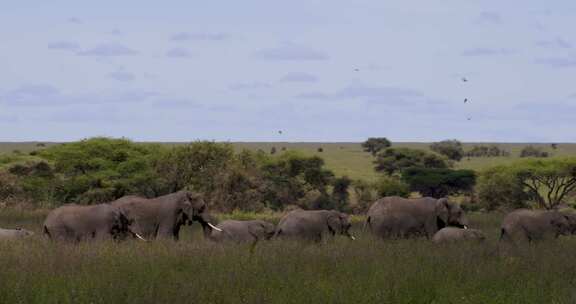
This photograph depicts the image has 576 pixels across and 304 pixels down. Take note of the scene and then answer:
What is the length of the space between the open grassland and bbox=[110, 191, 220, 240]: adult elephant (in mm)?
2757

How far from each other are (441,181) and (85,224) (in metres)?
55.2

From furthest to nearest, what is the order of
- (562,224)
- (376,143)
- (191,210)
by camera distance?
(376,143)
(562,224)
(191,210)

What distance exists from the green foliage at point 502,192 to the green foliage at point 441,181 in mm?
8324

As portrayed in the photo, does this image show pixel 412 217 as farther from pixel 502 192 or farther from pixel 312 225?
pixel 502 192

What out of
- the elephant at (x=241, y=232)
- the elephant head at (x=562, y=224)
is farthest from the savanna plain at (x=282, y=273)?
the elephant head at (x=562, y=224)

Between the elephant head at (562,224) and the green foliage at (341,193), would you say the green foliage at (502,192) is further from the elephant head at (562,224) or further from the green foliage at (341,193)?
the elephant head at (562,224)

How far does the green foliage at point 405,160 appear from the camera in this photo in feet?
297

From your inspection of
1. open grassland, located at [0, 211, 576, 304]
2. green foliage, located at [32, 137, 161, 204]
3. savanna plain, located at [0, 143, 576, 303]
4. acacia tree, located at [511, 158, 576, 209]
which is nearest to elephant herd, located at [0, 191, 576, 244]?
savanna plain, located at [0, 143, 576, 303]

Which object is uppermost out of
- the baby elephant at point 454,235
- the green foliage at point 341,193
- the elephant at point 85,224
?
the elephant at point 85,224

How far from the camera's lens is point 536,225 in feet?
82.6

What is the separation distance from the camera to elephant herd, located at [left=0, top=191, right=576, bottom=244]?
833 inches

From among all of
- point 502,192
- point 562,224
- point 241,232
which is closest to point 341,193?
point 502,192

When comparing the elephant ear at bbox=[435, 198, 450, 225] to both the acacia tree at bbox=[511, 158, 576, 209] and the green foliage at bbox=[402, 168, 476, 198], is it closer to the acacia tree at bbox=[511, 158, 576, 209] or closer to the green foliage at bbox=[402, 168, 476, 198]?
the acacia tree at bbox=[511, 158, 576, 209]

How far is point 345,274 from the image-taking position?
1559 centimetres
